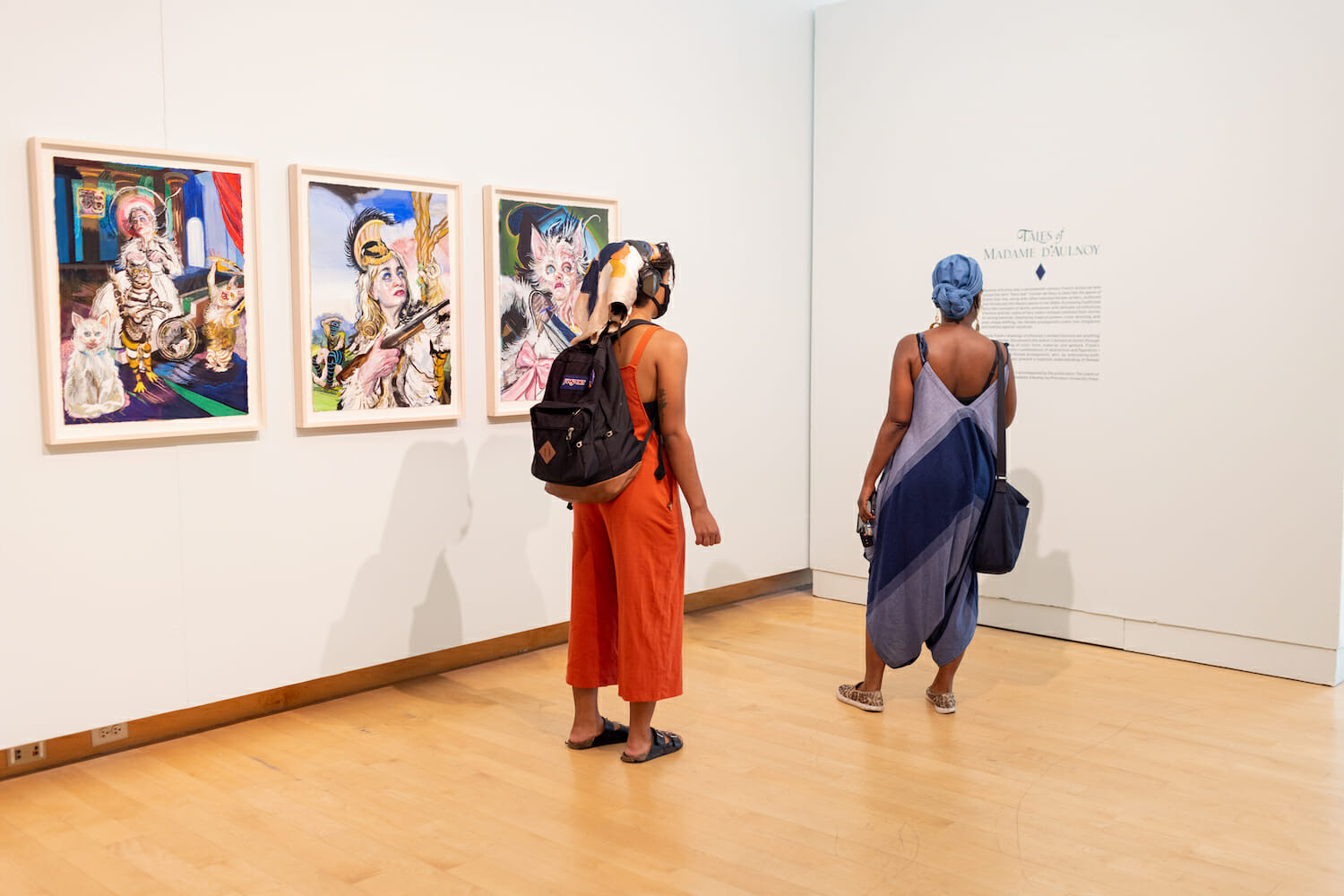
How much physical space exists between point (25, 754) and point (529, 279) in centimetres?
297

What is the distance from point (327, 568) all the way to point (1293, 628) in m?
4.52

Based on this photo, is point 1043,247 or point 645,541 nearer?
point 645,541

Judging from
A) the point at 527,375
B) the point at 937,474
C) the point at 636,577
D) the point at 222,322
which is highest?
the point at 222,322

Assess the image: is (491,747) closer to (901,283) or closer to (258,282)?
(258,282)

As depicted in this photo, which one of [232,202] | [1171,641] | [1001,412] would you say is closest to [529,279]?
[232,202]

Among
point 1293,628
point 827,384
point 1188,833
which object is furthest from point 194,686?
point 1293,628

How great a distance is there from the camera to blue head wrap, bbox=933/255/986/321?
453 cm

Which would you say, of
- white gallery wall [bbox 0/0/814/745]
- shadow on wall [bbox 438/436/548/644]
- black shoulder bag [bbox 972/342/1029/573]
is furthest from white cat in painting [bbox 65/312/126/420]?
black shoulder bag [bbox 972/342/1029/573]

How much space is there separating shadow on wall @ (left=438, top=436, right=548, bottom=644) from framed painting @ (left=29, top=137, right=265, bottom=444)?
1.22 meters

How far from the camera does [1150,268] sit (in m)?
5.66

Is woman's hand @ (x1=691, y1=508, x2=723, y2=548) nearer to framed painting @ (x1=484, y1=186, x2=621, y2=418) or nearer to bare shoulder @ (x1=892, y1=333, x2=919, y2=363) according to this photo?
bare shoulder @ (x1=892, y1=333, x2=919, y2=363)

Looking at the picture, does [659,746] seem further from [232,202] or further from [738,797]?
[232,202]

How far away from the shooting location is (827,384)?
7.07m

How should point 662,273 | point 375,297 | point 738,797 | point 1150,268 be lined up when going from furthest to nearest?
point 1150,268 → point 375,297 → point 662,273 → point 738,797
